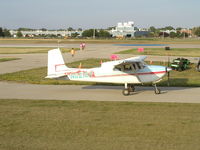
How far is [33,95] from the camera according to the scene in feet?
54.6

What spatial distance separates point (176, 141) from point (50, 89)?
10721 mm

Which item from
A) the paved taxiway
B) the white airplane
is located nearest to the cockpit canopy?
the white airplane

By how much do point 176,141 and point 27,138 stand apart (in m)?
4.04

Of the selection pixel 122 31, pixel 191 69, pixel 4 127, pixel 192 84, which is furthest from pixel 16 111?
pixel 122 31

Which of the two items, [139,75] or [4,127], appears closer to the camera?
[4,127]

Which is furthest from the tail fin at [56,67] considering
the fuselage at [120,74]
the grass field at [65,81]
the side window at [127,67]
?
the grass field at [65,81]

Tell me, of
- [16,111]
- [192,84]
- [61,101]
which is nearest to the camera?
[16,111]

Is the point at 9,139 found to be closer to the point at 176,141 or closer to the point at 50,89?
the point at 176,141

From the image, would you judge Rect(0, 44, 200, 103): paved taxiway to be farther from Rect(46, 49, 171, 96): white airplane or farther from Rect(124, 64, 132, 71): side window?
Rect(124, 64, 132, 71): side window

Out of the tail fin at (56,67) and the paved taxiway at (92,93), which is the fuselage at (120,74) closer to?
the tail fin at (56,67)

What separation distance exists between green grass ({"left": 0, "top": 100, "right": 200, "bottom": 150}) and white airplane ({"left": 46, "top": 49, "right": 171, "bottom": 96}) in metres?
2.77

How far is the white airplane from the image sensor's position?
16.9 meters

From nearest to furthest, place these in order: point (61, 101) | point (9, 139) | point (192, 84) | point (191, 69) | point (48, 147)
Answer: point (48, 147) < point (9, 139) < point (61, 101) < point (192, 84) < point (191, 69)

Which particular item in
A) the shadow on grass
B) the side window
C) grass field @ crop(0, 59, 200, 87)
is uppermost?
the side window
